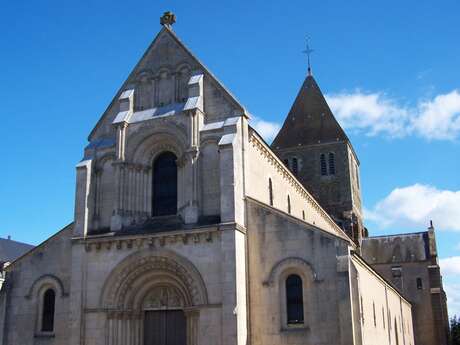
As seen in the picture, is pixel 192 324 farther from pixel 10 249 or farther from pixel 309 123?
pixel 10 249

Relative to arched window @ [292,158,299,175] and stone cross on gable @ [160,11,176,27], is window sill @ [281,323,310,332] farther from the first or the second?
arched window @ [292,158,299,175]

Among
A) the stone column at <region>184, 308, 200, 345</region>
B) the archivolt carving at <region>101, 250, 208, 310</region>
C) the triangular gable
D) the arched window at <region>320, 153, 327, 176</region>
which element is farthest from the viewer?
the arched window at <region>320, 153, 327, 176</region>

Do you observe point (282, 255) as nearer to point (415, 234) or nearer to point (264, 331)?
point (264, 331)

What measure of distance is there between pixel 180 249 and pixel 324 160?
3345cm

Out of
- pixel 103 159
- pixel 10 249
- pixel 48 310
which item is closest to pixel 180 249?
pixel 103 159

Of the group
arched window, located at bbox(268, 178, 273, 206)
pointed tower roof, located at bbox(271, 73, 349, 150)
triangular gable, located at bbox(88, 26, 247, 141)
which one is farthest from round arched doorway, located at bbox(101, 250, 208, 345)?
pointed tower roof, located at bbox(271, 73, 349, 150)

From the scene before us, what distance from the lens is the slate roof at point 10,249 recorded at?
5396 cm

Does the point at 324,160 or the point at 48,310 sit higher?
the point at 324,160

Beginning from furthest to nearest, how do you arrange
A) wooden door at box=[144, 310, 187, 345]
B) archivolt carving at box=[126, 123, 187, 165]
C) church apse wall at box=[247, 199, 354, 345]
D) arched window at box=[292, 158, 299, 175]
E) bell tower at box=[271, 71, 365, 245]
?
arched window at box=[292, 158, 299, 175] → bell tower at box=[271, 71, 365, 245] → archivolt carving at box=[126, 123, 187, 165] → wooden door at box=[144, 310, 187, 345] → church apse wall at box=[247, 199, 354, 345]

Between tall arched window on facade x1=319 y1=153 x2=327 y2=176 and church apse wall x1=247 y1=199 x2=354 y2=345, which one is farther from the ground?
tall arched window on facade x1=319 y1=153 x2=327 y2=176

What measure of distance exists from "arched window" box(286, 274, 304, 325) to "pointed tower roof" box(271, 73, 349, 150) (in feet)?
110

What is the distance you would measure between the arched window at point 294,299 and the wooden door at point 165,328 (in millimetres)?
4357

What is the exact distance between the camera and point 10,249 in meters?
55.7

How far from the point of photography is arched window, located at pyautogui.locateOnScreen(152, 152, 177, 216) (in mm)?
23594
